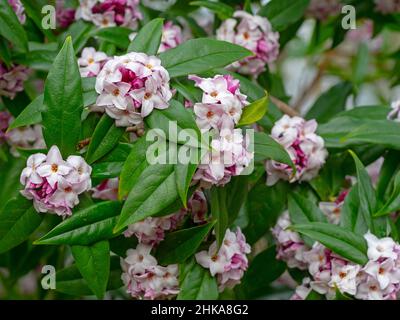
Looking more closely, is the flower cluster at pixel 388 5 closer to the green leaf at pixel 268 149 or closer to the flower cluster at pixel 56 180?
the green leaf at pixel 268 149

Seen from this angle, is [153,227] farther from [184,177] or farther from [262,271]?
[262,271]

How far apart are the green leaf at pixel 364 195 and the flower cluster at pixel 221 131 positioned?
230 mm

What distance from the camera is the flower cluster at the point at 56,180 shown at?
3.52 ft

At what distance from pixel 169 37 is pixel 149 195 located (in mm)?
484

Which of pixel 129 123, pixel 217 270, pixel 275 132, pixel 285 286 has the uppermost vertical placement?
pixel 129 123

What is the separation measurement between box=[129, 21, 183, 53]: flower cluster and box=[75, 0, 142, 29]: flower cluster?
0.06m

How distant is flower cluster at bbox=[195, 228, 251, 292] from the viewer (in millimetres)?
1188

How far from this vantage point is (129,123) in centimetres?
110

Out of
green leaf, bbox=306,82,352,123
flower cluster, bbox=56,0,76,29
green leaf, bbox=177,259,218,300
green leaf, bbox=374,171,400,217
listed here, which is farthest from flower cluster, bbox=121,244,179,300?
green leaf, bbox=306,82,352,123

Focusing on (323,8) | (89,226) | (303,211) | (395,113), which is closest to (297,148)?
(303,211)

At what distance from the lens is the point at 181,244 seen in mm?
1169
